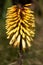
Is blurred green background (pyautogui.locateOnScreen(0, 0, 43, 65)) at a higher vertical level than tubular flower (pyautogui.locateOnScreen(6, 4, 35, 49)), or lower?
lower

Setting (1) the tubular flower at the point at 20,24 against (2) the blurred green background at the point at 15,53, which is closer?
(1) the tubular flower at the point at 20,24

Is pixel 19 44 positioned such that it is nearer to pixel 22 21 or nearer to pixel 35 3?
pixel 22 21

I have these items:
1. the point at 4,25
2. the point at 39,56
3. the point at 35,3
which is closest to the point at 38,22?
the point at 35,3

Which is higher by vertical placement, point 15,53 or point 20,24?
point 20,24

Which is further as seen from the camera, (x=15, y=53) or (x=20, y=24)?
(x=15, y=53)

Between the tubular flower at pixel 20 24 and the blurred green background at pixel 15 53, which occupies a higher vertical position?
the tubular flower at pixel 20 24

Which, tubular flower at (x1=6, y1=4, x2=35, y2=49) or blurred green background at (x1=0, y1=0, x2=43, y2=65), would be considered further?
blurred green background at (x1=0, y1=0, x2=43, y2=65)

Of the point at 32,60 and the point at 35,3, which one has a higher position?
the point at 35,3

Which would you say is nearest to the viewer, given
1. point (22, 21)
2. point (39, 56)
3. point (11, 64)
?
point (22, 21)
